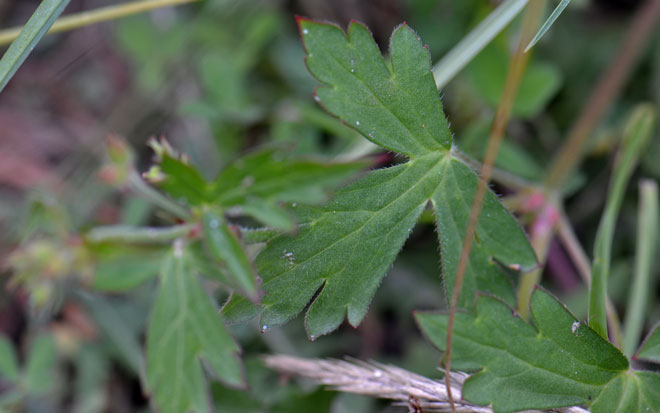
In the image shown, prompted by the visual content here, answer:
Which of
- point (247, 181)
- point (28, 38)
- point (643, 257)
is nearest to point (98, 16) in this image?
point (28, 38)

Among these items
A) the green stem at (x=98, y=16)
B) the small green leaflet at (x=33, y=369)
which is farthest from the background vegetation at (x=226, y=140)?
the green stem at (x=98, y=16)

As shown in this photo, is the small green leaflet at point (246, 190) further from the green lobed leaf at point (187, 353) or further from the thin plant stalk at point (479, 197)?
the thin plant stalk at point (479, 197)

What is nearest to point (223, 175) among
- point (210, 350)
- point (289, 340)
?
point (210, 350)

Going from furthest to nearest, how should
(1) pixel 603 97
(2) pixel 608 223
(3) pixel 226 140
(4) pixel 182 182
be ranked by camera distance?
(3) pixel 226 140
(1) pixel 603 97
(2) pixel 608 223
(4) pixel 182 182

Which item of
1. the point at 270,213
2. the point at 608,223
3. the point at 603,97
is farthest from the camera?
the point at 603,97

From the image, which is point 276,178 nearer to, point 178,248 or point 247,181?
point 247,181

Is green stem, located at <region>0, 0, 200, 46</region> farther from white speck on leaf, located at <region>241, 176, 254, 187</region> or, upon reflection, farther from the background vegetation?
white speck on leaf, located at <region>241, 176, 254, 187</region>

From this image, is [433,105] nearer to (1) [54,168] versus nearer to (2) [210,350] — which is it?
(2) [210,350]
